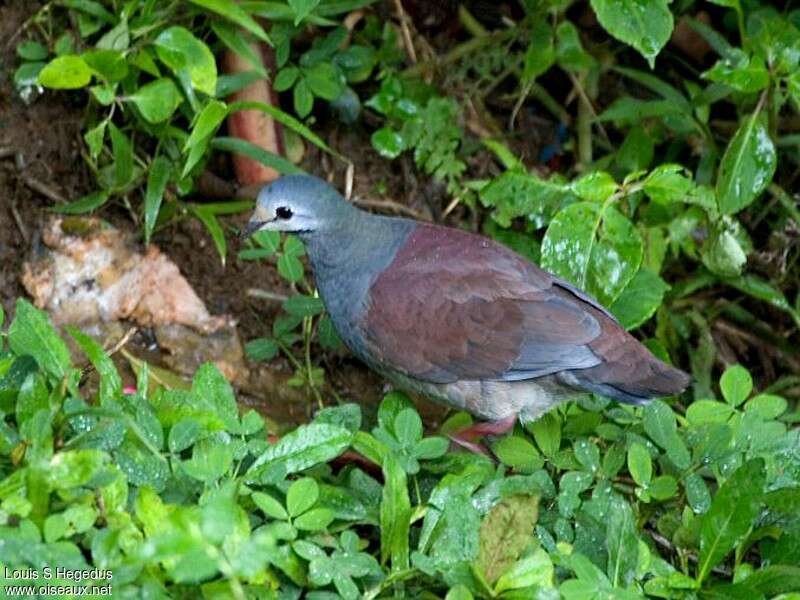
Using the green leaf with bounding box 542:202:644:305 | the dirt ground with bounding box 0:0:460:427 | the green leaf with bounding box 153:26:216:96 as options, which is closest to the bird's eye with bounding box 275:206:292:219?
the green leaf with bounding box 153:26:216:96

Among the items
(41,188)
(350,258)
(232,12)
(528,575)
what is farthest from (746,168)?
(41,188)

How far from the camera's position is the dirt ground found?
4.47 m

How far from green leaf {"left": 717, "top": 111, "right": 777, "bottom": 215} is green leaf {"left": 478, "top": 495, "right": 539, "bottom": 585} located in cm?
186

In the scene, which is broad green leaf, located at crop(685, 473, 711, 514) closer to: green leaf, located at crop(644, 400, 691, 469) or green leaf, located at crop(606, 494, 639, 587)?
green leaf, located at crop(644, 400, 691, 469)

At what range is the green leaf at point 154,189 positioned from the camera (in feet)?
14.4

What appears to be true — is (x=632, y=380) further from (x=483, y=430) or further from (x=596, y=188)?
(x=596, y=188)

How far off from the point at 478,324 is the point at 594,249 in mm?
545

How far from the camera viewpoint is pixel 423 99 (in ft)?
17.3

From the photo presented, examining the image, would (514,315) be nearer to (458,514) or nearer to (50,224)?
(458,514)

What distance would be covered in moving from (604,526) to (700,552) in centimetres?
25

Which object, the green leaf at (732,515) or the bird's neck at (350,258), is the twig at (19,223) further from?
the green leaf at (732,515)

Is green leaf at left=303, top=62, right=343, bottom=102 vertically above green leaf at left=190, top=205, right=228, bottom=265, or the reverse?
green leaf at left=303, top=62, right=343, bottom=102

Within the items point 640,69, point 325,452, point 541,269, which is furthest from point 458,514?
point 640,69

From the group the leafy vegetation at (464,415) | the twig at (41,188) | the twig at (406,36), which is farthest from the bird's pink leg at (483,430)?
the twig at (406,36)
